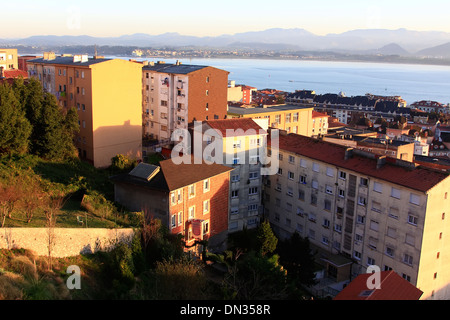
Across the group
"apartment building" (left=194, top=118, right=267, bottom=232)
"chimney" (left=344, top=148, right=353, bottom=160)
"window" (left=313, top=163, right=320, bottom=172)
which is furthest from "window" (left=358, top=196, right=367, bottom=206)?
"apartment building" (left=194, top=118, right=267, bottom=232)

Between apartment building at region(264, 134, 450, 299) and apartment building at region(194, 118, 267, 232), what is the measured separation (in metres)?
1.34

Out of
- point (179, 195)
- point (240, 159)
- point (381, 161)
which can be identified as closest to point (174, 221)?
point (179, 195)

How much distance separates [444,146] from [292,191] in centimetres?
3149

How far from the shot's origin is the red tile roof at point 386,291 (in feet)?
35.4

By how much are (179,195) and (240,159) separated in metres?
4.55

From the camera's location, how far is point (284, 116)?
94.7ft

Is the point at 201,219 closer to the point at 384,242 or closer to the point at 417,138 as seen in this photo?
the point at 384,242

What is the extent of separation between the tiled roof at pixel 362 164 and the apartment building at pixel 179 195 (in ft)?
13.9

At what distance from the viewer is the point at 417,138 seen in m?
38.8

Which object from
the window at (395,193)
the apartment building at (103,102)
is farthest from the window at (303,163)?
the apartment building at (103,102)

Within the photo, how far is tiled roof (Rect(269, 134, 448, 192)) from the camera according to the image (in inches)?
568

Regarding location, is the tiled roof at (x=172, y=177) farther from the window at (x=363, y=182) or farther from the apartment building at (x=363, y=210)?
the window at (x=363, y=182)

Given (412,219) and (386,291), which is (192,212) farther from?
(412,219)
